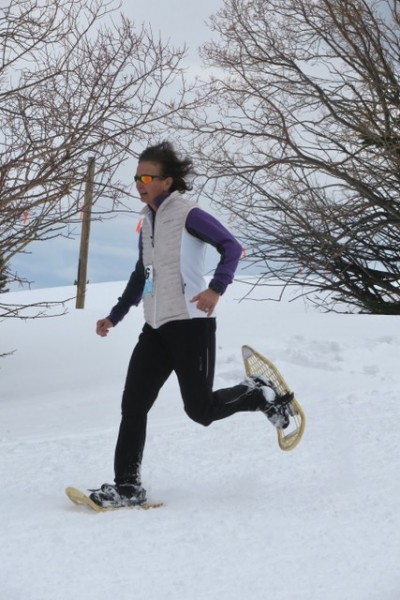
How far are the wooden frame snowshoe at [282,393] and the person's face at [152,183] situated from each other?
121 cm

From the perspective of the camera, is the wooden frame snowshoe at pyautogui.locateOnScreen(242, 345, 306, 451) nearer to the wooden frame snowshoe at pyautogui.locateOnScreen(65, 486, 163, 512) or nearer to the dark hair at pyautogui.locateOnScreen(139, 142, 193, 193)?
the wooden frame snowshoe at pyautogui.locateOnScreen(65, 486, 163, 512)

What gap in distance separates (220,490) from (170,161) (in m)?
1.78

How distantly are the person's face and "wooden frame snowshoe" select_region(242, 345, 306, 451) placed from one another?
1.21 meters

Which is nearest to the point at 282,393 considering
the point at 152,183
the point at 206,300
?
the point at 206,300

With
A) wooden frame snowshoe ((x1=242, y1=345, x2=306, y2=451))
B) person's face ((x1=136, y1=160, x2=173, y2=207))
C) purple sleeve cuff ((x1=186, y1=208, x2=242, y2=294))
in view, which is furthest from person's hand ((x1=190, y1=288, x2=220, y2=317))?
wooden frame snowshoe ((x1=242, y1=345, x2=306, y2=451))

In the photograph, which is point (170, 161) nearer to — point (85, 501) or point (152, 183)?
point (152, 183)

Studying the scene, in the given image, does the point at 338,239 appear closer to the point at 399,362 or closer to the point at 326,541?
the point at 399,362

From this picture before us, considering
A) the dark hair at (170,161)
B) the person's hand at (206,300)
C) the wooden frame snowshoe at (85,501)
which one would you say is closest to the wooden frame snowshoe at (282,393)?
the wooden frame snowshoe at (85,501)

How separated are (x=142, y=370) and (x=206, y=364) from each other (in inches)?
13.7

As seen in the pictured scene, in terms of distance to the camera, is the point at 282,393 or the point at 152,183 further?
the point at 282,393

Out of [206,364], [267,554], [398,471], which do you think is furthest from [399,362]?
[267,554]

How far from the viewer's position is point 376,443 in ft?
16.5

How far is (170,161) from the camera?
13.6ft

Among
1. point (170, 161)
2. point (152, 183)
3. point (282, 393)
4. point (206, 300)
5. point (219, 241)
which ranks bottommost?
point (282, 393)
